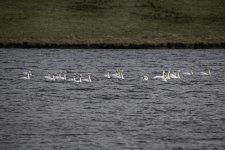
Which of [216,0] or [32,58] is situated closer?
[32,58]

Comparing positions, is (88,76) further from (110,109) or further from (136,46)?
(136,46)

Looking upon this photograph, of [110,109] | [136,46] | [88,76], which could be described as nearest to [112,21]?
[136,46]

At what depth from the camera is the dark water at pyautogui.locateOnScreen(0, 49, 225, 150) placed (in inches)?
1006

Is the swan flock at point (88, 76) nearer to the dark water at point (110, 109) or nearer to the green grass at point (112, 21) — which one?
the dark water at point (110, 109)

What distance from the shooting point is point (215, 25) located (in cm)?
8462

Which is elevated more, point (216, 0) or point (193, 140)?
point (216, 0)

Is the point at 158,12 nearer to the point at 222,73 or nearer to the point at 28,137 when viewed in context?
the point at 222,73

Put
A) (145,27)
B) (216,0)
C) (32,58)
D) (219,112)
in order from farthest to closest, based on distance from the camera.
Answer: (216,0), (145,27), (32,58), (219,112)

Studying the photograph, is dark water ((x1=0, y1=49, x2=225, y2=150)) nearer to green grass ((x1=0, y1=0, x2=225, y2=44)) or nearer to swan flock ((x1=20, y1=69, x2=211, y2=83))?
swan flock ((x1=20, y1=69, x2=211, y2=83))

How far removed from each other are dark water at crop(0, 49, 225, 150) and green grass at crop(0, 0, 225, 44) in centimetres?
1894

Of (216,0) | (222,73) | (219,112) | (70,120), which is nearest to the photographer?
(70,120)

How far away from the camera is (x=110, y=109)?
1288 inches

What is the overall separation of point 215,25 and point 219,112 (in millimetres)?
53941

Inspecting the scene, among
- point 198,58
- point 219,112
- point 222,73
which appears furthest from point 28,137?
point 198,58
